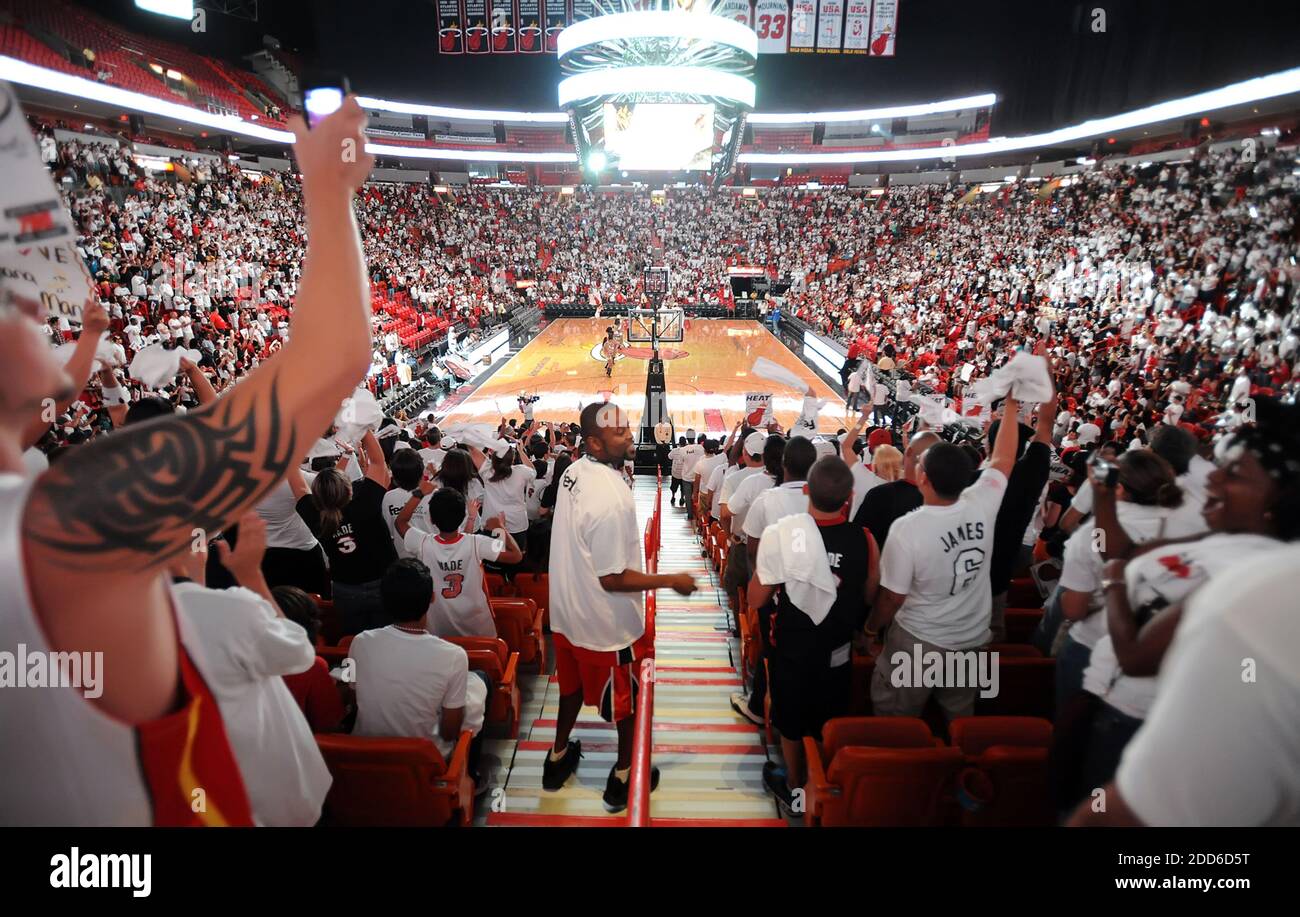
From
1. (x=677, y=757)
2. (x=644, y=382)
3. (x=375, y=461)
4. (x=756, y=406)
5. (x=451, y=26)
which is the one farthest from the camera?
(x=451, y=26)

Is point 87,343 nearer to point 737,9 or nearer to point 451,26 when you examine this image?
point 451,26

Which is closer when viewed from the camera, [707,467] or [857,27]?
[707,467]

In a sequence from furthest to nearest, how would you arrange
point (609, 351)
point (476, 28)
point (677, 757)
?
point (476, 28) < point (609, 351) < point (677, 757)

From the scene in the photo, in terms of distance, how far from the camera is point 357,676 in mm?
2354

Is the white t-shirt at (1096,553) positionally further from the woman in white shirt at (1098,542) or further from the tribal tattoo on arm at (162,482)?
the tribal tattoo on arm at (162,482)

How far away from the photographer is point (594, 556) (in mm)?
2490

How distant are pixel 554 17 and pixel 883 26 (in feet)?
40.7

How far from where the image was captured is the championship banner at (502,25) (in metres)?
22.9

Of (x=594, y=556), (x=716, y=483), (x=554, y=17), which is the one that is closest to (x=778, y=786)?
(x=594, y=556)

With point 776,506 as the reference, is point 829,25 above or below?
above

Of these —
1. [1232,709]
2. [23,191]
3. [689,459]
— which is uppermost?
[23,191]
